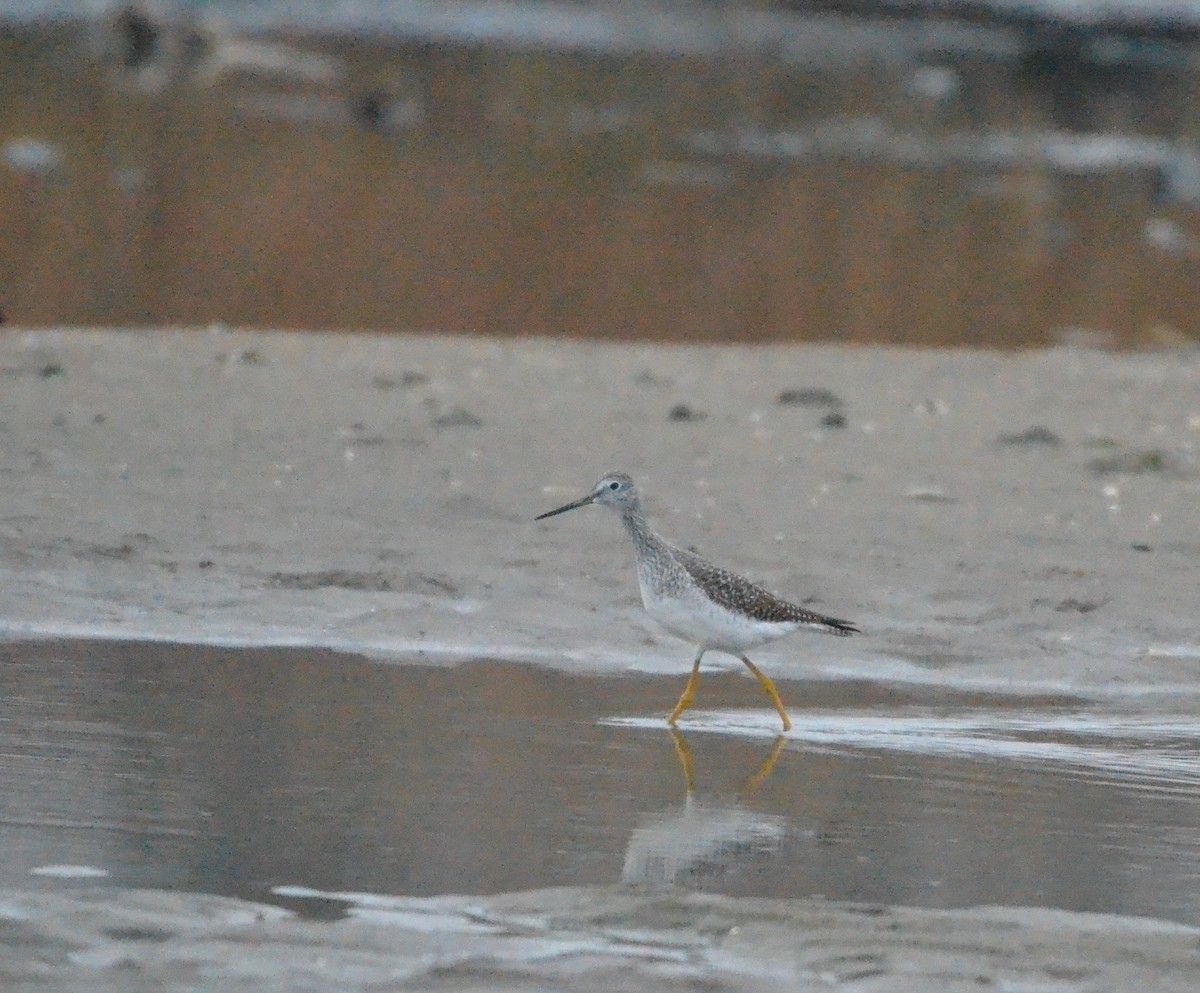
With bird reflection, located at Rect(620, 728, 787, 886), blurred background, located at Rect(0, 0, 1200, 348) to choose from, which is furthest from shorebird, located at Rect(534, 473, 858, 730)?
blurred background, located at Rect(0, 0, 1200, 348)

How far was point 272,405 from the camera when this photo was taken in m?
12.9

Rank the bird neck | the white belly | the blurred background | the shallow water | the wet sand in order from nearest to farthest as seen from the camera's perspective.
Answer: the wet sand
the shallow water
the white belly
the bird neck
the blurred background

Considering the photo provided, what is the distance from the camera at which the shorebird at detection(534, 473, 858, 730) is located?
840 cm

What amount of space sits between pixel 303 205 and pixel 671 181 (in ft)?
18.6

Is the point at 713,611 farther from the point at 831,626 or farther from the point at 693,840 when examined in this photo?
the point at 693,840

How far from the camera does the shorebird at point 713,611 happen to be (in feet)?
27.6

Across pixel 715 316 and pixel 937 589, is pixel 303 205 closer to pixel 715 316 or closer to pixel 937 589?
pixel 715 316

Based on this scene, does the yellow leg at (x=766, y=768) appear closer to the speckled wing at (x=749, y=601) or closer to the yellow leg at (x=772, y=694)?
the yellow leg at (x=772, y=694)

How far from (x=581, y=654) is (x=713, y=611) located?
0.98 metres

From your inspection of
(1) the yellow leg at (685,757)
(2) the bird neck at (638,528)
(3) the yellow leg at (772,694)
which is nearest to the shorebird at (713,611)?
(3) the yellow leg at (772,694)

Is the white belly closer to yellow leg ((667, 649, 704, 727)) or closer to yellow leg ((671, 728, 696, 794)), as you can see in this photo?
yellow leg ((667, 649, 704, 727))

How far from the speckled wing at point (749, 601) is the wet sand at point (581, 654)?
312mm

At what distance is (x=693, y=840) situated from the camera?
21.2 ft

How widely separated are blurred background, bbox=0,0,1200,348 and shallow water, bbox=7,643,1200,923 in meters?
9.46
